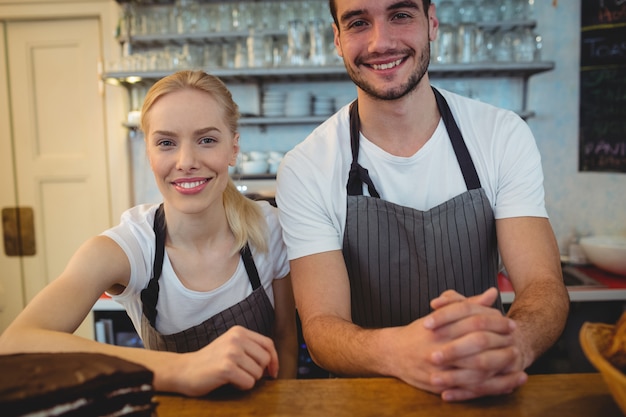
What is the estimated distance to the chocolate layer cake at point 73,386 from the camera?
0.69 m

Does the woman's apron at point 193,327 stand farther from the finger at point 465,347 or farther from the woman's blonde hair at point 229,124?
the finger at point 465,347

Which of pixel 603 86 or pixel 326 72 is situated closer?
pixel 326 72

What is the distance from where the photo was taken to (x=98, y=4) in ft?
12.0

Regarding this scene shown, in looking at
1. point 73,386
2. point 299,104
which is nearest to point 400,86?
point 73,386

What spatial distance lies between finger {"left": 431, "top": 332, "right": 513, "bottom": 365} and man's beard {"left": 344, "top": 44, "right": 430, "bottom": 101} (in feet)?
2.45

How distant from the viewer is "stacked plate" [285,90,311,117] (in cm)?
330

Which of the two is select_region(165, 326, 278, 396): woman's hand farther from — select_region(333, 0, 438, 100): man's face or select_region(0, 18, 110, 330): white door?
select_region(0, 18, 110, 330): white door

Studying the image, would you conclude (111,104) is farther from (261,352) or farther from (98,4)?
(261,352)

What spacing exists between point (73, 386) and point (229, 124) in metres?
0.97

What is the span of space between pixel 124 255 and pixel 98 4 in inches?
112

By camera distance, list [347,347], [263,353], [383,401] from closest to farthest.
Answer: [383,401]
[263,353]
[347,347]

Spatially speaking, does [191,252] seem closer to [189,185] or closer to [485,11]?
[189,185]

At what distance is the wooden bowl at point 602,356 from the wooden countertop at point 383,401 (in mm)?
121

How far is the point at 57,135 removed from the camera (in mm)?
3795
